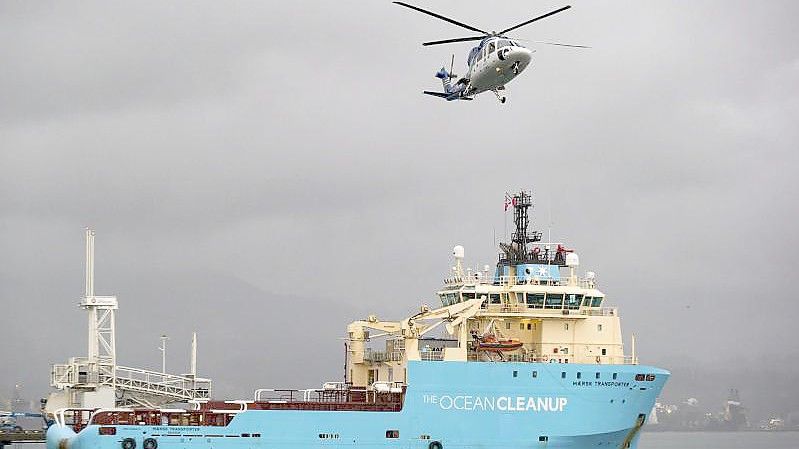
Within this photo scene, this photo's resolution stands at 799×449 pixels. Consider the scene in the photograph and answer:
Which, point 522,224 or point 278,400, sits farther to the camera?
point 522,224

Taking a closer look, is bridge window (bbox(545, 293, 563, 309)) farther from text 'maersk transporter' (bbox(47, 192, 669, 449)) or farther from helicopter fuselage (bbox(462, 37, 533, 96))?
helicopter fuselage (bbox(462, 37, 533, 96))

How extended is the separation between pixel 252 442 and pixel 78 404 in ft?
28.0

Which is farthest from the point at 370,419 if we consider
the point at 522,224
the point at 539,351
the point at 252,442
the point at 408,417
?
the point at 522,224

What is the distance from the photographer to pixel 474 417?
39812 millimetres

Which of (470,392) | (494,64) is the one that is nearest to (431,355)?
(470,392)

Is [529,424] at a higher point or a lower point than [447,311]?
lower

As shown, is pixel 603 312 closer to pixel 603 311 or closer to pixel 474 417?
pixel 603 311

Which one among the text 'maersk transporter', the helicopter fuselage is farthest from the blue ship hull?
the helicopter fuselage

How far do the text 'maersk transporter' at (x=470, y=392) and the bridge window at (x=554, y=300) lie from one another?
0.03 metres

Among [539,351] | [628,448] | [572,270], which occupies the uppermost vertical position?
[572,270]

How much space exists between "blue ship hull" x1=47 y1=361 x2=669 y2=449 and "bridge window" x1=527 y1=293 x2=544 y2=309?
2396 mm

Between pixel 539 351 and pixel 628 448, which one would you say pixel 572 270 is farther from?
pixel 628 448

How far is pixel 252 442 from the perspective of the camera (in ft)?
125

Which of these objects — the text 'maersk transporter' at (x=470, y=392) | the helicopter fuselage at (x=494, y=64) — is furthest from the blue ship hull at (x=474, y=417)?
the helicopter fuselage at (x=494, y=64)
